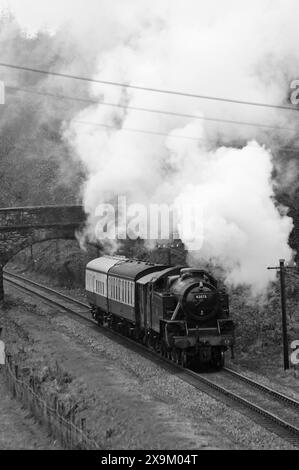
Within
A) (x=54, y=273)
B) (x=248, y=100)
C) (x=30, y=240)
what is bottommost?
(x=54, y=273)

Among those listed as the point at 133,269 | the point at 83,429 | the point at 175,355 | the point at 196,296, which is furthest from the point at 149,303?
the point at 83,429

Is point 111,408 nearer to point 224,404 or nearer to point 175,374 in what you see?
point 224,404

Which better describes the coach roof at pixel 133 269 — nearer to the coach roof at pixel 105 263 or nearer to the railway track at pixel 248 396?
the coach roof at pixel 105 263

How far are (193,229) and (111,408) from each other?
10086mm

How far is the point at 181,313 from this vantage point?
21.9 m

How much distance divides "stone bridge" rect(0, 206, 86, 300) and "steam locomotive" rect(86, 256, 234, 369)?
16.3 meters

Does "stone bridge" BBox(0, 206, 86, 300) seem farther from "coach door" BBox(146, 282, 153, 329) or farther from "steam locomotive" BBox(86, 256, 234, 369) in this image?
"coach door" BBox(146, 282, 153, 329)

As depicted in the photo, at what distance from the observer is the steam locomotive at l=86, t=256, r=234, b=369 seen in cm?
2156

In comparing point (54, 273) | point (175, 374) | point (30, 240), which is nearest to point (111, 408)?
point (175, 374)

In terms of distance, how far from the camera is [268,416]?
54.0 ft

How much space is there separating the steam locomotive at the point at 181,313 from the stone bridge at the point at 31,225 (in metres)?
16.3

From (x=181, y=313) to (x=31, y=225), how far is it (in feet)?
69.9

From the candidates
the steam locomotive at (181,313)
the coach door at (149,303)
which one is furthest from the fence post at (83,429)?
the coach door at (149,303)
